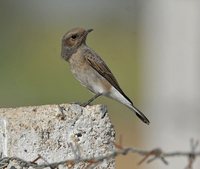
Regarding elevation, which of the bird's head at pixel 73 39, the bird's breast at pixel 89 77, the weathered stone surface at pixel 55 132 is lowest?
the weathered stone surface at pixel 55 132

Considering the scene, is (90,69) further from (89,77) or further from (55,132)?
(55,132)

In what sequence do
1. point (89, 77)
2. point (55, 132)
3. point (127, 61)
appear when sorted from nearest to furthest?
point (55, 132), point (89, 77), point (127, 61)

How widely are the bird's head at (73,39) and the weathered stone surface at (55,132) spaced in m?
3.09

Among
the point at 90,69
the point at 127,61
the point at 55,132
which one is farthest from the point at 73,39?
the point at 127,61

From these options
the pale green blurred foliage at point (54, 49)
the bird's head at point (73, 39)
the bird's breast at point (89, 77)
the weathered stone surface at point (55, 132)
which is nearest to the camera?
the weathered stone surface at point (55, 132)

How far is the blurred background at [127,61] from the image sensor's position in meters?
11.5

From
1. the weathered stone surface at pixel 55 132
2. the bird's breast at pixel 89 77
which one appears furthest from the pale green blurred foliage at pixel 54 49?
the weathered stone surface at pixel 55 132

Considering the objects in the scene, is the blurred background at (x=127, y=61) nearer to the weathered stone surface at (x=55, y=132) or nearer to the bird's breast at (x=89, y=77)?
the bird's breast at (x=89, y=77)

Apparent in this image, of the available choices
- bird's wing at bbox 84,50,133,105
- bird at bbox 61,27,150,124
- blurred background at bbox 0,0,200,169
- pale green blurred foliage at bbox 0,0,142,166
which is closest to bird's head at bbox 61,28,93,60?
bird at bbox 61,27,150,124

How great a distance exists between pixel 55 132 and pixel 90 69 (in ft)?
10.9

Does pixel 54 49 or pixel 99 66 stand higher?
pixel 54 49

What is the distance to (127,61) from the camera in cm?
2980

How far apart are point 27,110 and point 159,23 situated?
773cm

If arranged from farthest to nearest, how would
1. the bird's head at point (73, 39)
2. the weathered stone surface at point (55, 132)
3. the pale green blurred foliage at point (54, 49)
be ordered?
1. the pale green blurred foliage at point (54, 49)
2. the bird's head at point (73, 39)
3. the weathered stone surface at point (55, 132)
